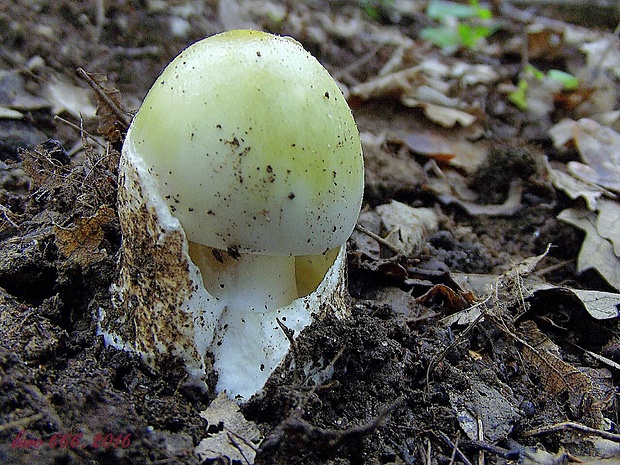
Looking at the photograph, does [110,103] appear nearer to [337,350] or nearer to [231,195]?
[231,195]

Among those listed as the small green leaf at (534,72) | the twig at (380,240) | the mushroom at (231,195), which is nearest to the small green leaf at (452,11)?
the small green leaf at (534,72)

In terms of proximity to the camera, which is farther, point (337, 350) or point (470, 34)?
point (470, 34)

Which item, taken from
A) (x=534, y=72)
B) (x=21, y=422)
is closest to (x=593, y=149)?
(x=534, y=72)

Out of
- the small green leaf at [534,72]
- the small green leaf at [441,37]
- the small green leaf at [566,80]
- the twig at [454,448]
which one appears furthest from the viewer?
the small green leaf at [441,37]

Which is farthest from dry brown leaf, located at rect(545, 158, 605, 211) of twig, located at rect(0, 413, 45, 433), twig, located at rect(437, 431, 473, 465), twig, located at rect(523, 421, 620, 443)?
twig, located at rect(0, 413, 45, 433)

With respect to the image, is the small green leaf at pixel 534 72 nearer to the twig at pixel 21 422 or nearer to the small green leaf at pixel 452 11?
the small green leaf at pixel 452 11

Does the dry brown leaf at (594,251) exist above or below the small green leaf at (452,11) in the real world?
above

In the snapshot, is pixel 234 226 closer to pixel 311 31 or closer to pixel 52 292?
pixel 52 292
